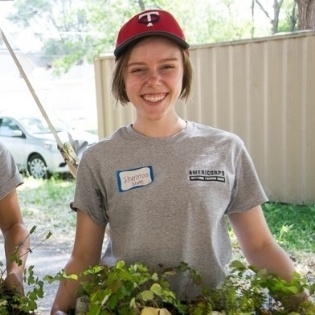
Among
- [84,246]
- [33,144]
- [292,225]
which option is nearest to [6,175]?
[84,246]

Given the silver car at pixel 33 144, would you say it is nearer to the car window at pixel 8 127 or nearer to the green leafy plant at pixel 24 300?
the car window at pixel 8 127

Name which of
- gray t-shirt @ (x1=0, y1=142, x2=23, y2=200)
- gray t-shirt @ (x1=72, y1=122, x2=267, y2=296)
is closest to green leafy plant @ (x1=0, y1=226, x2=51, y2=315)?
gray t-shirt @ (x1=72, y1=122, x2=267, y2=296)

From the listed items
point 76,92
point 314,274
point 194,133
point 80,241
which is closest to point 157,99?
point 194,133

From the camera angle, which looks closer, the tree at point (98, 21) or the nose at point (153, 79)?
the nose at point (153, 79)

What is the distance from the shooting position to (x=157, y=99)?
1364 millimetres

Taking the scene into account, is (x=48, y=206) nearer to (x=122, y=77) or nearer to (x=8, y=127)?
(x=8, y=127)

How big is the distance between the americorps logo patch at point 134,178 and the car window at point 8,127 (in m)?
8.74

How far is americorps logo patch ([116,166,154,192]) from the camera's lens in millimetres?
1354

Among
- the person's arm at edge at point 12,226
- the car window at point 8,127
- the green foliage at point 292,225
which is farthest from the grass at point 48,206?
the person's arm at edge at point 12,226

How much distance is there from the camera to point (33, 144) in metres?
9.27

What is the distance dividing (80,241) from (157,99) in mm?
447

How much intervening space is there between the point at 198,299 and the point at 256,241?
1.06ft

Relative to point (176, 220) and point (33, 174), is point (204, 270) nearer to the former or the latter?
point (176, 220)

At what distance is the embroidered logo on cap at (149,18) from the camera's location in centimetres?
136
